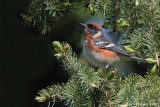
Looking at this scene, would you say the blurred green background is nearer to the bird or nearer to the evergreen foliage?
the evergreen foliage

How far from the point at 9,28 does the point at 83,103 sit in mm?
1723

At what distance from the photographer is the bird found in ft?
12.4

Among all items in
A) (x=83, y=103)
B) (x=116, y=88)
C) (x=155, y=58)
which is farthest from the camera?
(x=155, y=58)

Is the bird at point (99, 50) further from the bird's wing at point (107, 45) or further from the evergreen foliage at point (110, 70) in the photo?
the evergreen foliage at point (110, 70)

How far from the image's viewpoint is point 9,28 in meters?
3.47

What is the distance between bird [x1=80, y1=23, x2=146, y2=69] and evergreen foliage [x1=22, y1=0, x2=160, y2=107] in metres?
0.28

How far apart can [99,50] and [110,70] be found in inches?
55.8

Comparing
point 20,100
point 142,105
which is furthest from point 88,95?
point 20,100

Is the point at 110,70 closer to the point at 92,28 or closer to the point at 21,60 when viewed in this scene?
the point at 21,60

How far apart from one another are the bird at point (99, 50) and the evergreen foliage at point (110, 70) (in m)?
0.28

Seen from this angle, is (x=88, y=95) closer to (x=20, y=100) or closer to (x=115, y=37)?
(x=20, y=100)

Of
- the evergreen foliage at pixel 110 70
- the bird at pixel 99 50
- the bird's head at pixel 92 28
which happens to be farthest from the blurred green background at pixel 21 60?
the bird's head at pixel 92 28

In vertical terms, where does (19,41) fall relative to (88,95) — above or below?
above

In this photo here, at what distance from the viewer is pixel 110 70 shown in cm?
248
